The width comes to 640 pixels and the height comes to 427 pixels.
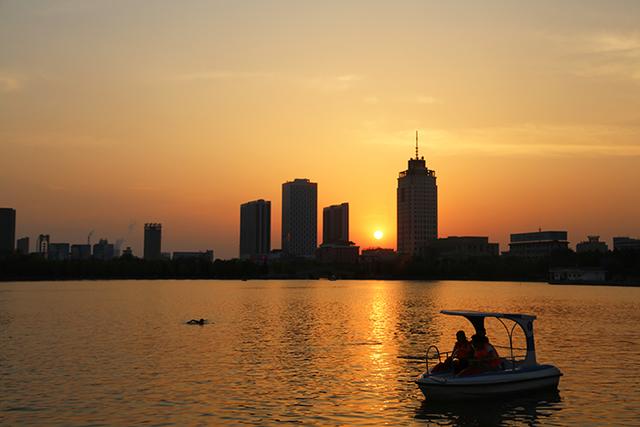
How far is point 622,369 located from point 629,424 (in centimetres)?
1690

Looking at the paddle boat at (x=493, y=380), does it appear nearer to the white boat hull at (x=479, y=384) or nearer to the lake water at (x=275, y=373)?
the white boat hull at (x=479, y=384)

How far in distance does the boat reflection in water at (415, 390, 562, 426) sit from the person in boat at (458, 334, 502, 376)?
4.97 feet

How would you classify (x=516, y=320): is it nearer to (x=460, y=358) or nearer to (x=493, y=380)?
(x=493, y=380)

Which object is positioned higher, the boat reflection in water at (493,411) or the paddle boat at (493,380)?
the paddle boat at (493,380)

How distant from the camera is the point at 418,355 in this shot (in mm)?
55094

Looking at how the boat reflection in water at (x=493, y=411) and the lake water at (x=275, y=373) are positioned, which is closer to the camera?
the boat reflection in water at (x=493, y=411)

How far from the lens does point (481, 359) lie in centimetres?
3647

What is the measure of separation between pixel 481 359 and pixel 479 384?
5.07 ft

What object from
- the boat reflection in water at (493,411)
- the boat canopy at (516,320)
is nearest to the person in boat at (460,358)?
the boat reflection in water at (493,411)

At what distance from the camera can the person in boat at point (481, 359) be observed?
118 ft

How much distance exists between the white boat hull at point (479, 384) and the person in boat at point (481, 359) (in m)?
0.45

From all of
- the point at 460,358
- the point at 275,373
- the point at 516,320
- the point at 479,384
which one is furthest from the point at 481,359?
the point at 275,373

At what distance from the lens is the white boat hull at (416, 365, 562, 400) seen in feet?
115

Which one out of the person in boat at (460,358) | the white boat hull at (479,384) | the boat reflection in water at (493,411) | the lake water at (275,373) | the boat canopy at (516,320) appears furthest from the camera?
the boat canopy at (516,320)
